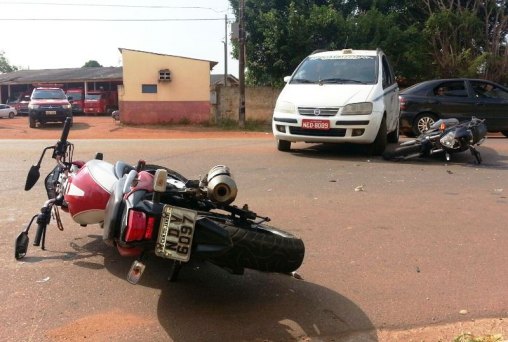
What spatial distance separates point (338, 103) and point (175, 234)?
6213 mm

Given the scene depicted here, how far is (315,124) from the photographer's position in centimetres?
862

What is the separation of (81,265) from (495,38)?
23.0 metres

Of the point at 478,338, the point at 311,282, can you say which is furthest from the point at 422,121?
the point at 478,338

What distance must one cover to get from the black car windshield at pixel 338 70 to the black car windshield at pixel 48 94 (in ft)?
52.4

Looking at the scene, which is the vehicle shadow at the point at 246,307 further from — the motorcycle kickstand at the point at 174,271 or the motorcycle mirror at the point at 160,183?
the motorcycle mirror at the point at 160,183

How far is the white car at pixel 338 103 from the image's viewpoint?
28.1 ft

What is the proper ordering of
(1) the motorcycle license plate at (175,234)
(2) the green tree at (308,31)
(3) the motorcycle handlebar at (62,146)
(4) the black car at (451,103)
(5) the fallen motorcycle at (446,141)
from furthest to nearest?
(2) the green tree at (308,31), (4) the black car at (451,103), (5) the fallen motorcycle at (446,141), (3) the motorcycle handlebar at (62,146), (1) the motorcycle license plate at (175,234)

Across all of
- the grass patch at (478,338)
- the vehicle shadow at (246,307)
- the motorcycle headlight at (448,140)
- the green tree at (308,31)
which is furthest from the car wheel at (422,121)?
the grass patch at (478,338)

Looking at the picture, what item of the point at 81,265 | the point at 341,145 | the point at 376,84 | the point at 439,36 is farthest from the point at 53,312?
the point at 439,36

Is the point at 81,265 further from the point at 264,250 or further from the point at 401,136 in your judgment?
the point at 401,136

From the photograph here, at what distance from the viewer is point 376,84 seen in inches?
357

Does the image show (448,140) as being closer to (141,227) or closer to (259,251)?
(259,251)

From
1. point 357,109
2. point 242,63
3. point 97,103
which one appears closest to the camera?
point 357,109

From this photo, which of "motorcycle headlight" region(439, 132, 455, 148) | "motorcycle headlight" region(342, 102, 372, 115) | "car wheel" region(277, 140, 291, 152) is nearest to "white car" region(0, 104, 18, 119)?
"car wheel" region(277, 140, 291, 152)
